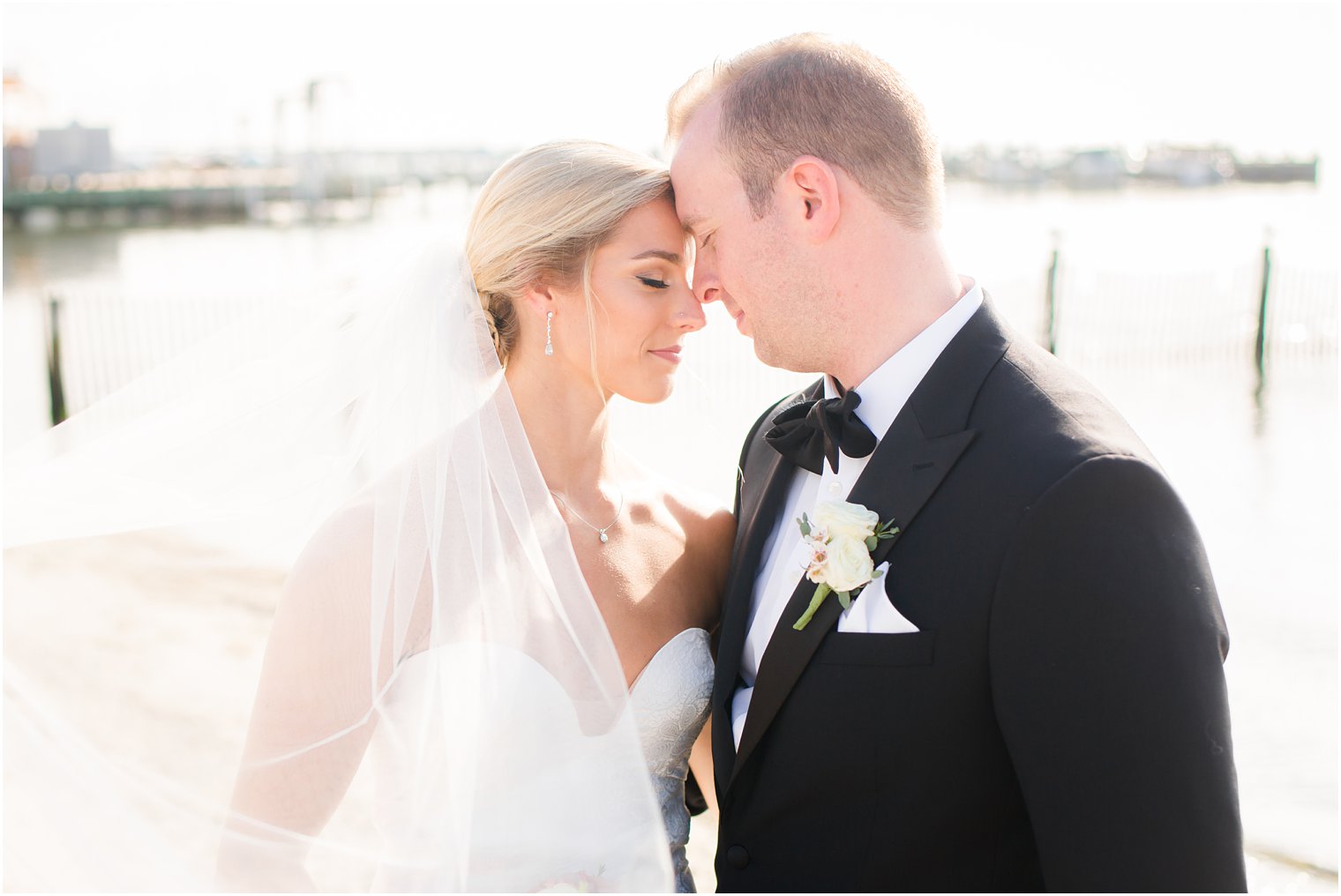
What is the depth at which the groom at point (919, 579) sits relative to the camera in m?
2.10

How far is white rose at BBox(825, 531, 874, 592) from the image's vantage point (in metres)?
2.37

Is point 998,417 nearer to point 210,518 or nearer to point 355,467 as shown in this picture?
point 355,467

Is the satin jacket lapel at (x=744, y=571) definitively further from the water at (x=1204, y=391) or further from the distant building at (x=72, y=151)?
the distant building at (x=72, y=151)

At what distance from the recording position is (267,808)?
280 cm

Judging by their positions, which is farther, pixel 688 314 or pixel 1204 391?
pixel 1204 391

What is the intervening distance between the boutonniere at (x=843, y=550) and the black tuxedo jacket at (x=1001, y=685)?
4 cm

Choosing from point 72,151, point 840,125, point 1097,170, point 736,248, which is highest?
point 840,125

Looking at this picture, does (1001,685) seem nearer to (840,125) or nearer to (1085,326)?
(840,125)

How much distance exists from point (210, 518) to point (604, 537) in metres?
1.16

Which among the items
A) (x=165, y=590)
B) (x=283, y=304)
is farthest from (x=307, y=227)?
(x=283, y=304)

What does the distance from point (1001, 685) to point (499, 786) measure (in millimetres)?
1254

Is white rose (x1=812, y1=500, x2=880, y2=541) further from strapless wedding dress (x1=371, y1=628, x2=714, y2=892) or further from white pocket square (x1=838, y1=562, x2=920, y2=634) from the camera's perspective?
strapless wedding dress (x1=371, y1=628, x2=714, y2=892)

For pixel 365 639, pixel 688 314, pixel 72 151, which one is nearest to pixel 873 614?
pixel 688 314

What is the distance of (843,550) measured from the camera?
2395 millimetres
